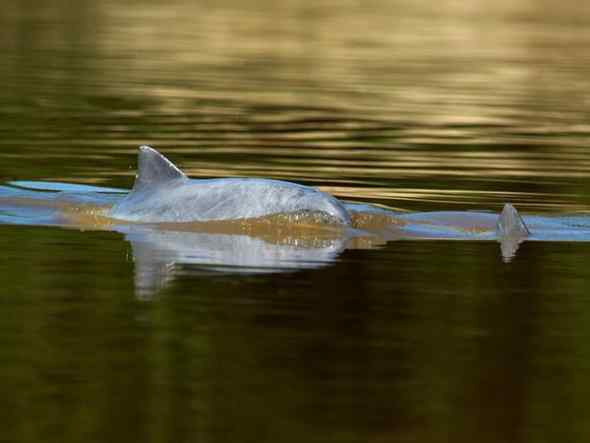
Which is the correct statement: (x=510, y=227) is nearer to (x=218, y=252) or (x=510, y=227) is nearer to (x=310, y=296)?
(x=218, y=252)

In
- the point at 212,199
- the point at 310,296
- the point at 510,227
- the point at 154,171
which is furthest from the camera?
the point at 154,171

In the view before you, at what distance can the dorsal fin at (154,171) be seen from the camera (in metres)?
18.1

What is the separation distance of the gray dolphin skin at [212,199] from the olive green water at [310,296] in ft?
2.88

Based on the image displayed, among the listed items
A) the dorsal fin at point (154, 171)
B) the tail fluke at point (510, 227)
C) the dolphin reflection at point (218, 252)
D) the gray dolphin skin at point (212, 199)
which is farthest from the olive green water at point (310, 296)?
the dorsal fin at point (154, 171)

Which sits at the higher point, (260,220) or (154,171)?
(154,171)

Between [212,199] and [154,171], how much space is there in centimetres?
71

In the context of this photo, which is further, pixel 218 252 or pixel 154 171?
pixel 154 171

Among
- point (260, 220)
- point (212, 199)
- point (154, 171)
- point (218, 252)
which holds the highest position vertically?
point (154, 171)

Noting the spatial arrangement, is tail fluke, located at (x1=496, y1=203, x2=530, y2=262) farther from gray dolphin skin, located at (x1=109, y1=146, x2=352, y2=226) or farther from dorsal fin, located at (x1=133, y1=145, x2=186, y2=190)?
dorsal fin, located at (x1=133, y1=145, x2=186, y2=190)

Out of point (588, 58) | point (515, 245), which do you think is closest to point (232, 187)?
point (515, 245)

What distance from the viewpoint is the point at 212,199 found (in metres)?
18.0

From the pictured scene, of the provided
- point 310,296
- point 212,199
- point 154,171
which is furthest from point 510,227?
point 310,296

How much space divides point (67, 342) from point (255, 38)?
4729 centimetres

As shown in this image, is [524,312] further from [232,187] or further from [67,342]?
[232,187]
